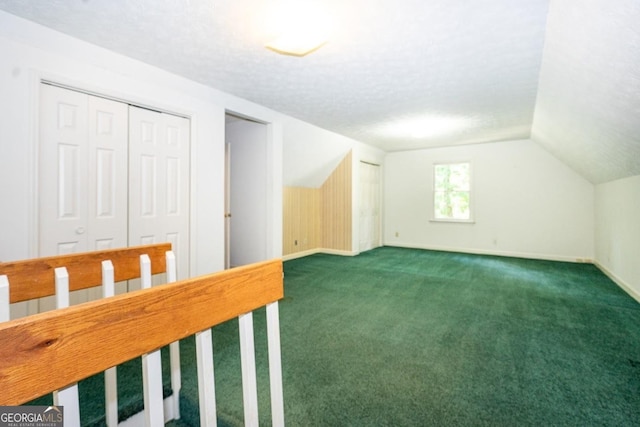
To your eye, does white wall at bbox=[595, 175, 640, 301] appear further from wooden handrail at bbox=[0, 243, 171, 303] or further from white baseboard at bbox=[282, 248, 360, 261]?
wooden handrail at bbox=[0, 243, 171, 303]

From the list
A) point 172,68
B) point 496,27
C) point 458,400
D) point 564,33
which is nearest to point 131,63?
point 172,68

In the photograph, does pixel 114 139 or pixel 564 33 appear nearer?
pixel 564 33

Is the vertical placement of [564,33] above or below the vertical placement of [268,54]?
below

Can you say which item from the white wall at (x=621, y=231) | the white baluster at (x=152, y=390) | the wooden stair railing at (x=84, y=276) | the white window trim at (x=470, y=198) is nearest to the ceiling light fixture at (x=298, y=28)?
the wooden stair railing at (x=84, y=276)

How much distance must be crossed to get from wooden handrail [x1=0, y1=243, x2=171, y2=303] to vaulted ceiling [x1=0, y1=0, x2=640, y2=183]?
154 centimetres

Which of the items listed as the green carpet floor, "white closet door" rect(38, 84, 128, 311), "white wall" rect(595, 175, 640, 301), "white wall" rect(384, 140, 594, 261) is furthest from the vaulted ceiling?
the green carpet floor

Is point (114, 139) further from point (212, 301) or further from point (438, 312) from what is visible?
point (438, 312)

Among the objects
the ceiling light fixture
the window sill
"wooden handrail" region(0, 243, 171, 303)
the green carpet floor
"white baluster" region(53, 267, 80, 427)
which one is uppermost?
the ceiling light fixture

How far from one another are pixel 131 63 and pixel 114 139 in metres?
0.68

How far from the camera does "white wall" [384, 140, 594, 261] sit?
205 inches

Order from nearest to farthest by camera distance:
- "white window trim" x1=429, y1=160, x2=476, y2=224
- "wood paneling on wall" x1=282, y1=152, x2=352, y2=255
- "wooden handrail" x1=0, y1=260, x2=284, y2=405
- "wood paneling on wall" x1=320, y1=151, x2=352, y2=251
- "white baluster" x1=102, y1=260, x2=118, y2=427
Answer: "wooden handrail" x1=0, y1=260, x2=284, y2=405 → "white baluster" x1=102, y1=260, x2=118, y2=427 → "wood paneling on wall" x1=282, y1=152, x2=352, y2=255 → "wood paneling on wall" x1=320, y1=151, x2=352, y2=251 → "white window trim" x1=429, y1=160, x2=476, y2=224

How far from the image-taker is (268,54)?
8.11 ft

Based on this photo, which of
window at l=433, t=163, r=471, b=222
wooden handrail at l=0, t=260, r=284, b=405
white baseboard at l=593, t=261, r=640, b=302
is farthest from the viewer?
window at l=433, t=163, r=471, b=222

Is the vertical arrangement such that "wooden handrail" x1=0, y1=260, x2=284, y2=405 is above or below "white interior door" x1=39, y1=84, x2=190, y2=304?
below
